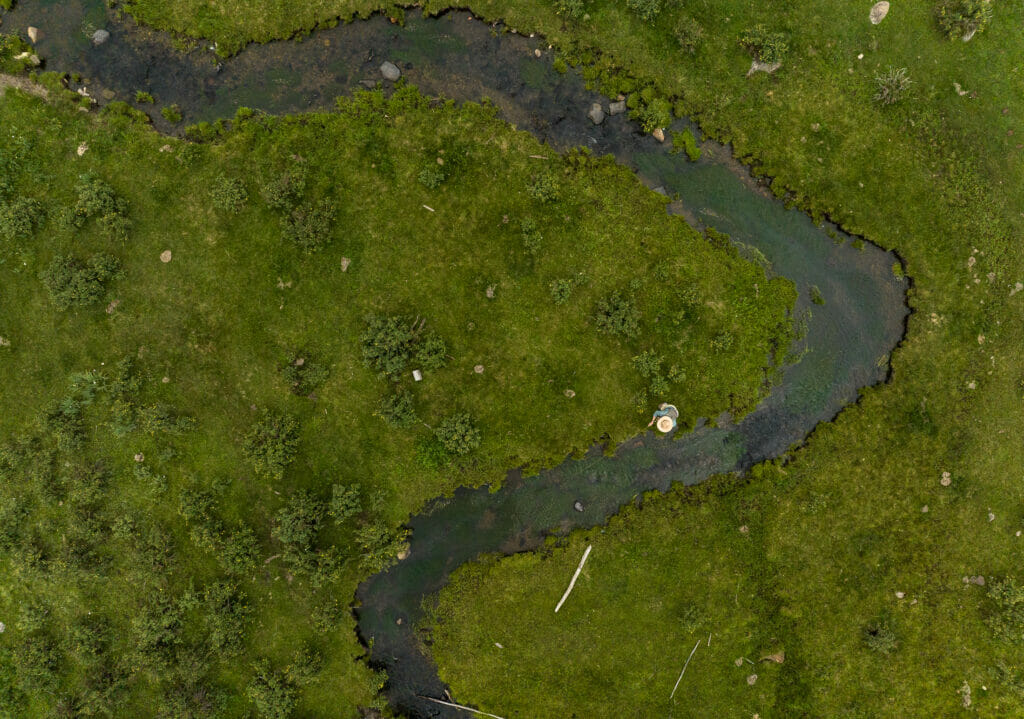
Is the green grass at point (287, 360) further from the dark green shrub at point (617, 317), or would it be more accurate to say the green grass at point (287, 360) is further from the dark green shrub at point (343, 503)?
the dark green shrub at point (343, 503)

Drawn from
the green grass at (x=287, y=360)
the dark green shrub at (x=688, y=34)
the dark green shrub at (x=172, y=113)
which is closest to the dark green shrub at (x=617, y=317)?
the green grass at (x=287, y=360)

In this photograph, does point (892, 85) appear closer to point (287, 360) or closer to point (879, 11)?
point (879, 11)

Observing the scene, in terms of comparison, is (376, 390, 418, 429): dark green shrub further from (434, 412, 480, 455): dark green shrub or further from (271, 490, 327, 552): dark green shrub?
(271, 490, 327, 552): dark green shrub

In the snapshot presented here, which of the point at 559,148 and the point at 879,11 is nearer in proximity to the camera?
the point at 879,11

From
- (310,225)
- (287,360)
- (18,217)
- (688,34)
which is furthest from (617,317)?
(18,217)

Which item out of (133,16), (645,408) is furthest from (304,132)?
(645,408)

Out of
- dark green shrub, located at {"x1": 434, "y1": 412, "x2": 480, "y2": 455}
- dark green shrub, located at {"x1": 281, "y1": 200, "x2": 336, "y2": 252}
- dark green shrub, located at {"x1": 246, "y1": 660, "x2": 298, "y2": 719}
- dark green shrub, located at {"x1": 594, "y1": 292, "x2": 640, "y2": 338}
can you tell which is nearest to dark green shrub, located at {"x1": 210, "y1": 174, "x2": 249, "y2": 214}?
dark green shrub, located at {"x1": 281, "y1": 200, "x2": 336, "y2": 252}

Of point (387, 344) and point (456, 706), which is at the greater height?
point (387, 344)
